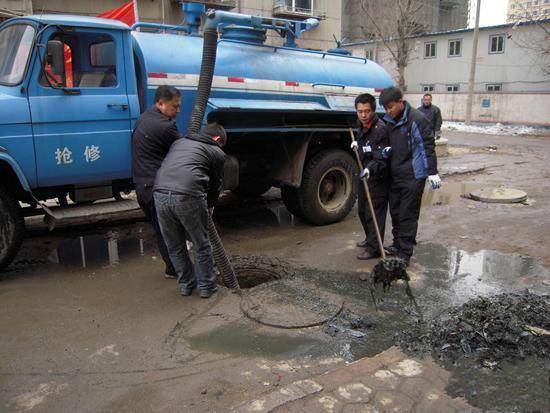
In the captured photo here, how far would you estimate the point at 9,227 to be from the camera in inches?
181

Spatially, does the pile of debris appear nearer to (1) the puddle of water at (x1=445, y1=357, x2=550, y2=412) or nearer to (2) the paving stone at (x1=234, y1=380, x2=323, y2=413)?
(1) the puddle of water at (x1=445, y1=357, x2=550, y2=412)

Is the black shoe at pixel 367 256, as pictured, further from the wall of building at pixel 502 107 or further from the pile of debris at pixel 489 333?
the wall of building at pixel 502 107

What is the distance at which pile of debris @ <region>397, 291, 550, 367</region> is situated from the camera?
319 centimetres

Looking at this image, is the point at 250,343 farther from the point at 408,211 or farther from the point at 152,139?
the point at 408,211

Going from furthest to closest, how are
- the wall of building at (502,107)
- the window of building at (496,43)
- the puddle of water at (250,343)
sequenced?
1. the window of building at (496,43)
2. the wall of building at (502,107)
3. the puddle of water at (250,343)

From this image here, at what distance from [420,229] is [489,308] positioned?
289 centimetres

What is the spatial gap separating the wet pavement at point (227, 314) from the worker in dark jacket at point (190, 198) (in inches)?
9.8

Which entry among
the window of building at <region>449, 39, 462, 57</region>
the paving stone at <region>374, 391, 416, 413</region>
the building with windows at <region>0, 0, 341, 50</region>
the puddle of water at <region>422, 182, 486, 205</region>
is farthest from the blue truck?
the window of building at <region>449, 39, 462, 57</region>

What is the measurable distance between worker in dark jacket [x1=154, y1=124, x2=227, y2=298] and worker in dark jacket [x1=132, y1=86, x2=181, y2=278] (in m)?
0.20

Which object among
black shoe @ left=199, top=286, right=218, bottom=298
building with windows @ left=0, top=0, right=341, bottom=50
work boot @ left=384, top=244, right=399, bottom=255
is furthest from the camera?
building with windows @ left=0, top=0, right=341, bottom=50

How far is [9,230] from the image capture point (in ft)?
15.1

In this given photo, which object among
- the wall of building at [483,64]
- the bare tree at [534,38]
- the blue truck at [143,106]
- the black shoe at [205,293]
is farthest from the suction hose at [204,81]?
the wall of building at [483,64]

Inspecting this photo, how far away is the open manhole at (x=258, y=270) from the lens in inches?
198

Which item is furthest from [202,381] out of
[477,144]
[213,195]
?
[477,144]
